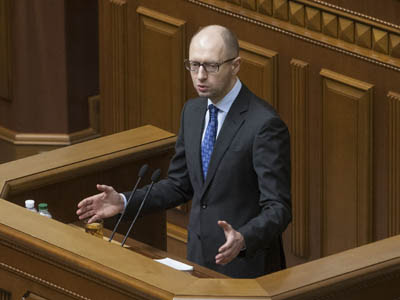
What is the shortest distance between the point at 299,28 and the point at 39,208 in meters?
1.50

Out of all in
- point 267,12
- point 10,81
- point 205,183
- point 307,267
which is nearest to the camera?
point 307,267

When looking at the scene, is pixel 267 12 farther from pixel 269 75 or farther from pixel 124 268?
pixel 124 268

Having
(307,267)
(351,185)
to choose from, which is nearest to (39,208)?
(307,267)

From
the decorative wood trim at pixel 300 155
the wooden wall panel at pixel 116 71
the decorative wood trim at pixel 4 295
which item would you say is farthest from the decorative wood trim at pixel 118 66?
the decorative wood trim at pixel 4 295

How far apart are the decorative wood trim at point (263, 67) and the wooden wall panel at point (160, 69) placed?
38 cm

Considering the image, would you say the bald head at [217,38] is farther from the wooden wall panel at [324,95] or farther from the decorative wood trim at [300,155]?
the decorative wood trim at [300,155]

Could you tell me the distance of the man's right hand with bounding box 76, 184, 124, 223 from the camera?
14.5 ft

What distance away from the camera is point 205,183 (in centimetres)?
450

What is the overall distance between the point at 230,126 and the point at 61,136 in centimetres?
272

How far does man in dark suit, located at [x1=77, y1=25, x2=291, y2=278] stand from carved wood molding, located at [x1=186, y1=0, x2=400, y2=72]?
3.54 feet

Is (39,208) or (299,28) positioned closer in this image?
(39,208)

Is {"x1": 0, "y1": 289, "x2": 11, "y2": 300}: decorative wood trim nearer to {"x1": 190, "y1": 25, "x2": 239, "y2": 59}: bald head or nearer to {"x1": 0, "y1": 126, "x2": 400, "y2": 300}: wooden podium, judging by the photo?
{"x1": 0, "y1": 126, "x2": 400, "y2": 300}: wooden podium

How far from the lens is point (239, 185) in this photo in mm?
4453

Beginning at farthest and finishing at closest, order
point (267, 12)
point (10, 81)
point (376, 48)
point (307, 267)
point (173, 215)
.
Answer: point (10, 81)
point (173, 215)
point (267, 12)
point (376, 48)
point (307, 267)
